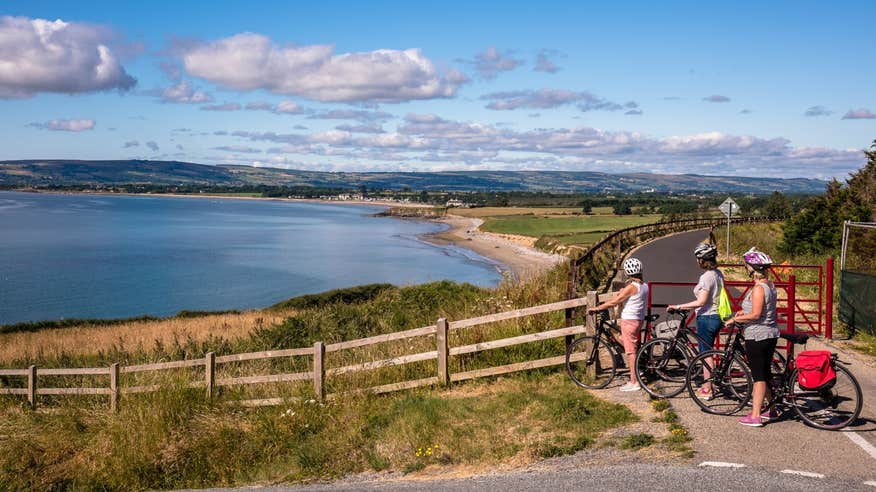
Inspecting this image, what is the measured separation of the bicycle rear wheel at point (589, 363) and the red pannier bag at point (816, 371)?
8.43ft

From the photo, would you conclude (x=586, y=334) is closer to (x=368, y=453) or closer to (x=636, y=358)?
(x=636, y=358)

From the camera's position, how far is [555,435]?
26.7ft

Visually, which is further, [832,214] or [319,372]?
[832,214]

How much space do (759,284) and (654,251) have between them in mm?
26459

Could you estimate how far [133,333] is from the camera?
35.2m

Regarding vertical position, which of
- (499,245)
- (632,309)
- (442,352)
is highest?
(632,309)

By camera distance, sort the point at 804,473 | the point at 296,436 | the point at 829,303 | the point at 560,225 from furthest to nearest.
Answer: the point at 560,225 → the point at 829,303 → the point at 296,436 → the point at 804,473

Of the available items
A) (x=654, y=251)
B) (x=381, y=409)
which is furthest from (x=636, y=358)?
(x=654, y=251)

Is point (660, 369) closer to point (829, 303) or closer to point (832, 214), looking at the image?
point (829, 303)

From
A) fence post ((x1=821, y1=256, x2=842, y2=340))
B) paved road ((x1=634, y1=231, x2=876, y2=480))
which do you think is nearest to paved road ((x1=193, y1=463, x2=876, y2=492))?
paved road ((x1=634, y1=231, x2=876, y2=480))

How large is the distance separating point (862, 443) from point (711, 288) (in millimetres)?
2186

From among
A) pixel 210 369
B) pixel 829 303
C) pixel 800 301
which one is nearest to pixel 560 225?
pixel 800 301

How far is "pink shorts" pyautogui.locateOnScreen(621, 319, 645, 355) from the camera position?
907 cm

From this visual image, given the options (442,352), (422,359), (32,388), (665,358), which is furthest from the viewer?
(32,388)
